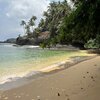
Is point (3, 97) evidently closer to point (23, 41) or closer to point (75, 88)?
point (75, 88)

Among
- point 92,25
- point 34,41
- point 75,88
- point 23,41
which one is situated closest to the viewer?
point 92,25

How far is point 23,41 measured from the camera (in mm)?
88625

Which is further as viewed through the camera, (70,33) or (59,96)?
(70,33)

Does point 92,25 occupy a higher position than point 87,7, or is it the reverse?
point 87,7

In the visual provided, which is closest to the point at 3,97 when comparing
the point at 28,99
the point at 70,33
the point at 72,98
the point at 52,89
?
the point at 28,99

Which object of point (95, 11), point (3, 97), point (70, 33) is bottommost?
point (3, 97)

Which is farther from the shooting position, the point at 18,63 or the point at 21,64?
the point at 18,63

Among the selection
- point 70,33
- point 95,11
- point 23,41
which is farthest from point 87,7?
point 23,41

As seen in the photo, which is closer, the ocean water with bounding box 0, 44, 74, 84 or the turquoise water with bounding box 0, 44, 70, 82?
the ocean water with bounding box 0, 44, 74, 84

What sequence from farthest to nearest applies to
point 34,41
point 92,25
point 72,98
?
1. point 34,41
2. point 92,25
3. point 72,98

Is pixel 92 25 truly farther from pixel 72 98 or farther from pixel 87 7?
pixel 72 98

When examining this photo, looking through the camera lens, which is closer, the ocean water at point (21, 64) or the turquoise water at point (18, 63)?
the ocean water at point (21, 64)

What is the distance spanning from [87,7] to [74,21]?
2.08ft

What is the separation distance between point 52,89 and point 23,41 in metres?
80.4
